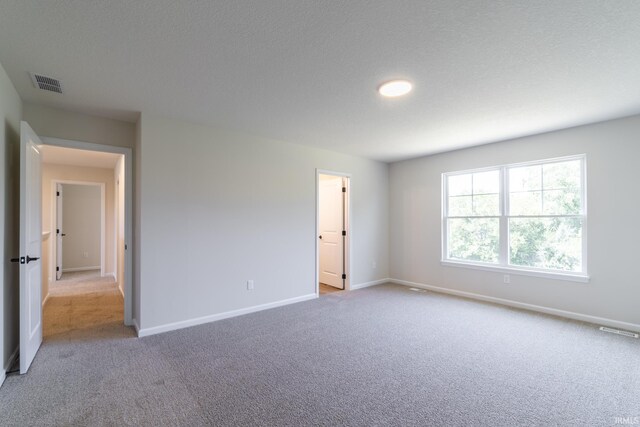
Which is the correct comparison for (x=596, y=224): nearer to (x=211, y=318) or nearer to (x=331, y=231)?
(x=331, y=231)

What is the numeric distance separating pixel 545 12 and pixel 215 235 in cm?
364

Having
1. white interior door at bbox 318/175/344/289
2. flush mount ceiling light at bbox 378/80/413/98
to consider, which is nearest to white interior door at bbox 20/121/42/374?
flush mount ceiling light at bbox 378/80/413/98

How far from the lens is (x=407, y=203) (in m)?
5.70

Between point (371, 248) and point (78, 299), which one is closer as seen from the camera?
point (78, 299)

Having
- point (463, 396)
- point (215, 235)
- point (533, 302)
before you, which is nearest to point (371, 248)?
point (533, 302)

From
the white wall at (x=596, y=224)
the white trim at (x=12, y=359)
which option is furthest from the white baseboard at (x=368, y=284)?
the white trim at (x=12, y=359)

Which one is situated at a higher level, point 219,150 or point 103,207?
point 219,150

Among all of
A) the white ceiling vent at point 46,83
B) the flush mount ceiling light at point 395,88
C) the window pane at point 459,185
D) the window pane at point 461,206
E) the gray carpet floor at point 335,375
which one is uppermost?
the white ceiling vent at point 46,83

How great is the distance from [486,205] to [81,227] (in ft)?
30.5

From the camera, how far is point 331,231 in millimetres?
5746

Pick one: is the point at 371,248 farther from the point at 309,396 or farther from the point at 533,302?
the point at 309,396

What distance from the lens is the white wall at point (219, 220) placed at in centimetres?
331

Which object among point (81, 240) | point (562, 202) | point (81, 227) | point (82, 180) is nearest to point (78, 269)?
point (81, 240)

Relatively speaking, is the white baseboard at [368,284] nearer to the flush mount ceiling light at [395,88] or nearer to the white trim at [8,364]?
the flush mount ceiling light at [395,88]
